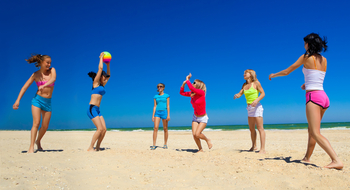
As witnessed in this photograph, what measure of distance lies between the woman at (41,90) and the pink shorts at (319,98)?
225 inches

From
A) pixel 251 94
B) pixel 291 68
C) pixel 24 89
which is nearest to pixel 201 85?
pixel 251 94

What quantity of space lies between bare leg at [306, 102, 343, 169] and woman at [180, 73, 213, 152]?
9.53 feet

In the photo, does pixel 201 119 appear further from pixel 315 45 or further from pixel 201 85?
pixel 315 45

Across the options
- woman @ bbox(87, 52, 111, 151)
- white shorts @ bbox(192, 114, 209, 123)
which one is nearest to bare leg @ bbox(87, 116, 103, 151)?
woman @ bbox(87, 52, 111, 151)

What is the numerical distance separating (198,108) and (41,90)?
4.13 metres

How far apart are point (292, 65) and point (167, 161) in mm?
2975

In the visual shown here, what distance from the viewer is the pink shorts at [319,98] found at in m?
3.51

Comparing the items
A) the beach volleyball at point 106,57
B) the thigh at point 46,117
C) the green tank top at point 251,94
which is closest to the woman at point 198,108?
the green tank top at point 251,94

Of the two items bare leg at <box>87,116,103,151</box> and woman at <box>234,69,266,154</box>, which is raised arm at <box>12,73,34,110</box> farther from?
woman at <box>234,69,266,154</box>

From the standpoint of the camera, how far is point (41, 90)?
542cm

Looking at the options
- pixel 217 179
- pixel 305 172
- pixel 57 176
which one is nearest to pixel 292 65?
pixel 305 172

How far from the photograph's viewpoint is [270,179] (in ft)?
10.1

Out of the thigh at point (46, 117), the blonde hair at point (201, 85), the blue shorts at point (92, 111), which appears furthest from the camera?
the blonde hair at point (201, 85)

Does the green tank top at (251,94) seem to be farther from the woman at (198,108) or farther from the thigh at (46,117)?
the thigh at (46,117)
